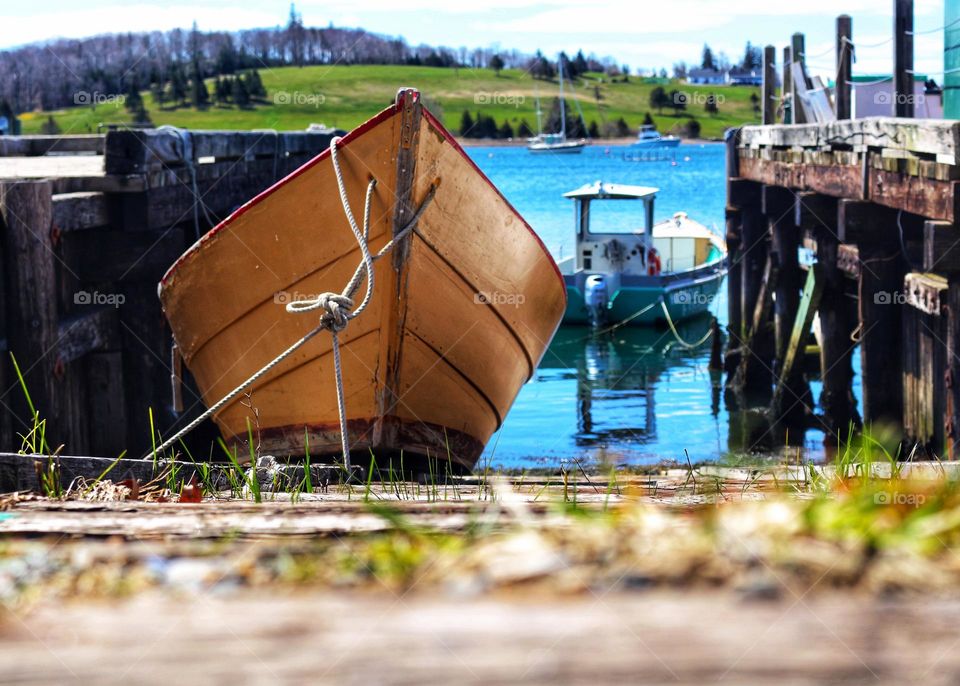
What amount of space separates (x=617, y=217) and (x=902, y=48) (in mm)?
51544

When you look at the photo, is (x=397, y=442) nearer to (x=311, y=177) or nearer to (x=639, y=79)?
(x=311, y=177)

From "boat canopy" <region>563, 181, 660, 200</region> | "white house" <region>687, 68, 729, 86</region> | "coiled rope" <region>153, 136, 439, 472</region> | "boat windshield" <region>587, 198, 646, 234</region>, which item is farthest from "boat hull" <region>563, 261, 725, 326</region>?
"white house" <region>687, 68, 729, 86</region>

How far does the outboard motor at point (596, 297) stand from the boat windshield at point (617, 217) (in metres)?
23.6

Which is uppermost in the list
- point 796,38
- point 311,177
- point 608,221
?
point 796,38

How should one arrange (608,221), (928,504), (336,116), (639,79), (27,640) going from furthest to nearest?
(639,79), (336,116), (608,221), (928,504), (27,640)

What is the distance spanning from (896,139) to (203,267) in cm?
555

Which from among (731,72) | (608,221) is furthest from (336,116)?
(608,221)

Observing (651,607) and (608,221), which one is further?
(608,221)

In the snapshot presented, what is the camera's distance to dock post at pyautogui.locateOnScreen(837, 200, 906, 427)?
34.6 feet

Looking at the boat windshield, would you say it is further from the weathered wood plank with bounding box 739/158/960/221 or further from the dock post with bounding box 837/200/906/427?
the dock post with bounding box 837/200/906/427

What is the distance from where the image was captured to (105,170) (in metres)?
8.42

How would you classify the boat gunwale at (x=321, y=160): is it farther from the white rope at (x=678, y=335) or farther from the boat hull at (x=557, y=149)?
the boat hull at (x=557, y=149)

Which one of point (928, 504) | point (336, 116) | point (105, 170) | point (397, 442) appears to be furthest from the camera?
point (336, 116)

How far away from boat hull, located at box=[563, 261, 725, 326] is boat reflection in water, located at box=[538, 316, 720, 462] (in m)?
0.30
